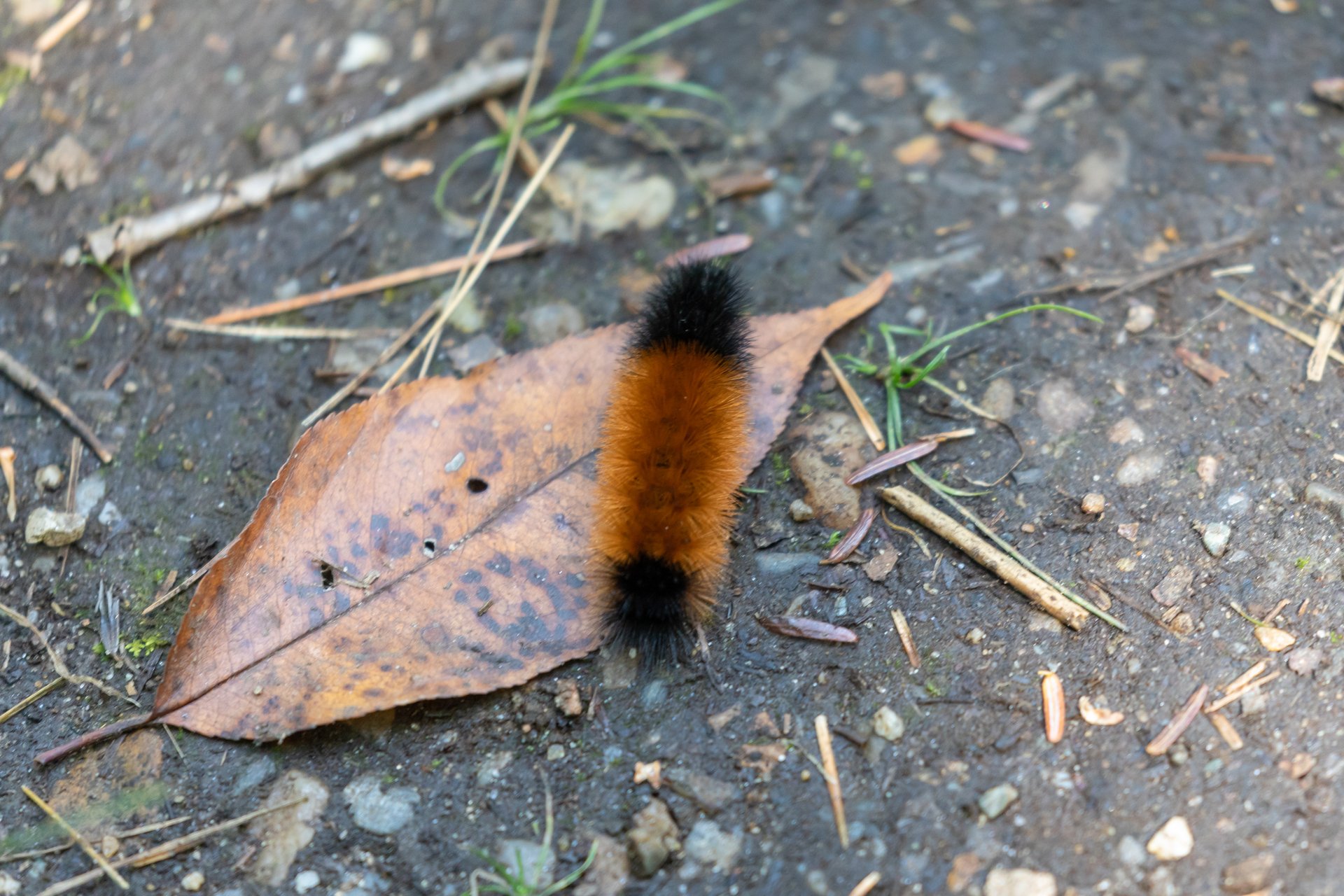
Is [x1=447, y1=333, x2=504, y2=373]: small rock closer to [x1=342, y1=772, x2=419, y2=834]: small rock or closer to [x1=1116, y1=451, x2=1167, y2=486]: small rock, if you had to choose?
[x1=342, y1=772, x2=419, y2=834]: small rock

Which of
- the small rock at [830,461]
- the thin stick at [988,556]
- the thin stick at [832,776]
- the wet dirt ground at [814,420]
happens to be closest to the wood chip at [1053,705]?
the wet dirt ground at [814,420]

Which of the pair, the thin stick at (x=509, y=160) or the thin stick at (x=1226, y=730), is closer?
the thin stick at (x=1226, y=730)

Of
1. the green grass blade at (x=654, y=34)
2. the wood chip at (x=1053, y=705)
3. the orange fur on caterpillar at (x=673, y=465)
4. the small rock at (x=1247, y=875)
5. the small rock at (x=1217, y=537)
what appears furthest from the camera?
the green grass blade at (x=654, y=34)

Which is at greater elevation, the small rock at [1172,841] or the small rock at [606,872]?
the small rock at [606,872]

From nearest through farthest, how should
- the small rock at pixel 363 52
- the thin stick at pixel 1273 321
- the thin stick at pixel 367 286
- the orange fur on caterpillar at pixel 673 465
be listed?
the orange fur on caterpillar at pixel 673 465 < the thin stick at pixel 1273 321 < the thin stick at pixel 367 286 < the small rock at pixel 363 52

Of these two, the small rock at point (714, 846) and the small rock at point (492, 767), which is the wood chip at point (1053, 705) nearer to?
the small rock at point (714, 846)

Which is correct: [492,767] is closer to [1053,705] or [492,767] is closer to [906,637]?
[906,637]

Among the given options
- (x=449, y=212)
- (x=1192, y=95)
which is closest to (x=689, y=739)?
(x=449, y=212)

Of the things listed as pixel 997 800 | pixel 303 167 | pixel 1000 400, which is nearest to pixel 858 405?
pixel 1000 400
